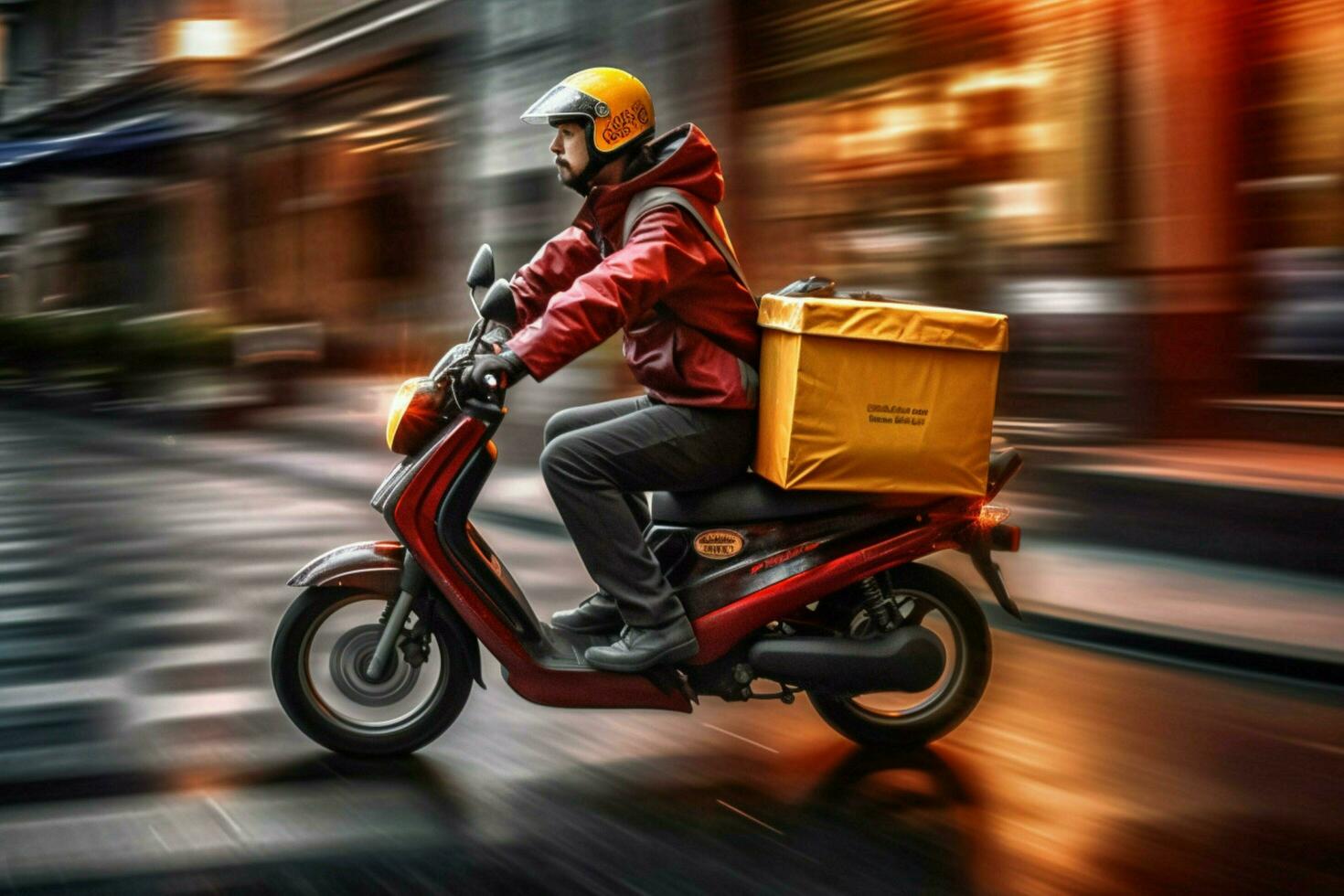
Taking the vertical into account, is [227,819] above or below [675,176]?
below

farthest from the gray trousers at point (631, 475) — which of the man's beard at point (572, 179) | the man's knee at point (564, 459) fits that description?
the man's beard at point (572, 179)

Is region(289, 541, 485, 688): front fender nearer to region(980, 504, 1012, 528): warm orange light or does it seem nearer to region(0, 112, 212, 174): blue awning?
region(980, 504, 1012, 528): warm orange light

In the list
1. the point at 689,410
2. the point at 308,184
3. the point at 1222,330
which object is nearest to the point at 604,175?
the point at 689,410

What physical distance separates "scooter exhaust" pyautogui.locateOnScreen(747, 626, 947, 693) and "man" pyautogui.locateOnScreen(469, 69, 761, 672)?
0.25 metres

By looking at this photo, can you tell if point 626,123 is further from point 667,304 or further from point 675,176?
point 667,304

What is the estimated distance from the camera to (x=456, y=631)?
15.4 feet

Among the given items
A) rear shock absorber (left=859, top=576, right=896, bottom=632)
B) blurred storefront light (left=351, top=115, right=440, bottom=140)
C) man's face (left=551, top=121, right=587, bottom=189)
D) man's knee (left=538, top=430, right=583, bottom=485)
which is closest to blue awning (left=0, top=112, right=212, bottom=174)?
blurred storefront light (left=351, top=115, right=440, bottom=140)

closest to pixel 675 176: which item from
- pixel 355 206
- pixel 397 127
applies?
pixel 397 127

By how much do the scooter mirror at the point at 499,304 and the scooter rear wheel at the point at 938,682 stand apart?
1275 mm

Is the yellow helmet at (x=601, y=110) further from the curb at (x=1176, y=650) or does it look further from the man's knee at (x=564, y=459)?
the curb at (x=1176, y=650)

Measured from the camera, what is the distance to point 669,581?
4723 millimetres

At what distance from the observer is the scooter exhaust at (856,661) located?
4.57 metres

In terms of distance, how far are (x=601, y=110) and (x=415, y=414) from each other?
0.99 m

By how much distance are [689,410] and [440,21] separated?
13.2 meters
